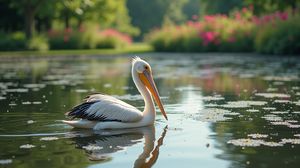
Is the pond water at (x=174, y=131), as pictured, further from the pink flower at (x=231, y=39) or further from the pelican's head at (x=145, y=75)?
the pink flower at (x=231, y=39)

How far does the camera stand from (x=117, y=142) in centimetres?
837

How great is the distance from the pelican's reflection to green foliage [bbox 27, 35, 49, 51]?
33631mm

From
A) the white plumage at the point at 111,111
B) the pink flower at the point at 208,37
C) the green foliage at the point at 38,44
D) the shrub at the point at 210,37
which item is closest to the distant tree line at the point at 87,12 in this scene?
the green foliage at the point at 38,44

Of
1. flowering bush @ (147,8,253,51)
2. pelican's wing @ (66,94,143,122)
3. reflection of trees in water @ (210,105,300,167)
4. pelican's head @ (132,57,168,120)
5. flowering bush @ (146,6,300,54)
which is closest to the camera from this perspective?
reflection of trees in water @ (210,105,300,167)

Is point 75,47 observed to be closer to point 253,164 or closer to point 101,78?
point 101,78

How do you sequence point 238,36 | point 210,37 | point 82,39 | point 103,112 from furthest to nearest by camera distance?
point 82,39 < point 210,37 < point 238,36 < point 103,112

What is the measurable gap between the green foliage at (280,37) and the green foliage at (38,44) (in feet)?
53.6

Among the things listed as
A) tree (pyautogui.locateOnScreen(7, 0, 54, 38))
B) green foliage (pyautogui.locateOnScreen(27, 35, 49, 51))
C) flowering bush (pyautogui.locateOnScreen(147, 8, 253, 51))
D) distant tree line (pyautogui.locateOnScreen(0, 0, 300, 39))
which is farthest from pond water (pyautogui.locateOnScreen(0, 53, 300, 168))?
tree (pyautogui.locateOnScreen(7, 0, 54, 38))

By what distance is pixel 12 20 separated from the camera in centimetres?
5441

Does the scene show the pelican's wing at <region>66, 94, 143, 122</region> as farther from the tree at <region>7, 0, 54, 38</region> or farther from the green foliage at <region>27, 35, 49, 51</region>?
the tree at <region>7, 0, 54, 38</region>

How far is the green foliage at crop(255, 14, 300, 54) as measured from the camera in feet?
A: 95.3

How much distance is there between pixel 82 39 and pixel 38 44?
5.52m

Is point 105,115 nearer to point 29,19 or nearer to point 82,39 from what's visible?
point 29,19

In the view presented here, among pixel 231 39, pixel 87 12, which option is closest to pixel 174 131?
pixel 231 39
